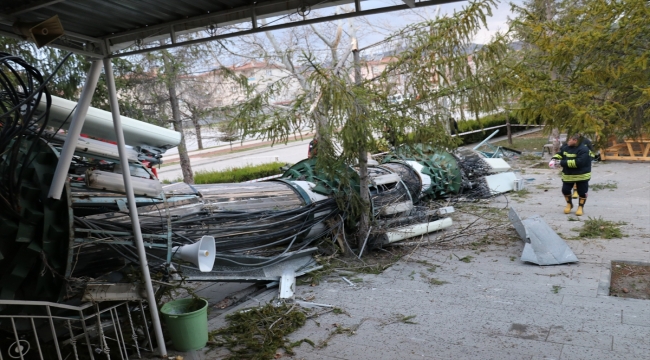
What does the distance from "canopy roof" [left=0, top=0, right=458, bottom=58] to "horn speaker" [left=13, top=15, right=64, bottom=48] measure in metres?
0.10

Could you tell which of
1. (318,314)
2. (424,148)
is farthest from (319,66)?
(318,314)

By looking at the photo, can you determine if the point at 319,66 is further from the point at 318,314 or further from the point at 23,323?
the point at 23,323

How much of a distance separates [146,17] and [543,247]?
616 centimetres

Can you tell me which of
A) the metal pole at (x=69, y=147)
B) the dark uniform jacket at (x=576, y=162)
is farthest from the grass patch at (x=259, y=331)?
the dark uniform jacket at (x=576, y=162)

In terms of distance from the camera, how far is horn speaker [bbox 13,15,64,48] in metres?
3.76

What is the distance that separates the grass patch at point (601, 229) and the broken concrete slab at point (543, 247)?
4.29 ft

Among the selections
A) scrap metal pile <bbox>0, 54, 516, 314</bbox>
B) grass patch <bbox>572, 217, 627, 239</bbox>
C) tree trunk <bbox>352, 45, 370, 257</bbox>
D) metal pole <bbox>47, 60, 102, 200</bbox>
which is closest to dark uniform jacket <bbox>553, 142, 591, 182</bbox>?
grass patch <bbox>572, 217, 627, 239</bbox>

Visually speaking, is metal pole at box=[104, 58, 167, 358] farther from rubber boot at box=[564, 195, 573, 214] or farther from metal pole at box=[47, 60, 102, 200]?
rubber boot at box=[564, 195, 573, 214]

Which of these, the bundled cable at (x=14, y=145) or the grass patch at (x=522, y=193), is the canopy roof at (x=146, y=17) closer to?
the bundled cable at (x=14, y=145)

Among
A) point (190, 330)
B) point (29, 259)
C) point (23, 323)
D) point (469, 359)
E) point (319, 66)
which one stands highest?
point (319, 66)

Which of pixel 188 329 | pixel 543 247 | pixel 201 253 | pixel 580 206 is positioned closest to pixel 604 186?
pixel 580 206

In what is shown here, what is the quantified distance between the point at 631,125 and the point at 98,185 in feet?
18.3

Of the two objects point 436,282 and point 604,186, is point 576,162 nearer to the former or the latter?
point 604,186

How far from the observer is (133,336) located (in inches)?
196
